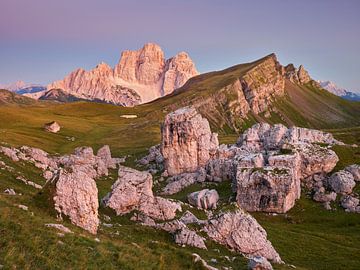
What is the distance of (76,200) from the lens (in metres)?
33.8

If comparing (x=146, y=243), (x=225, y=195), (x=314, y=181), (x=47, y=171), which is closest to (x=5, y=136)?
(x=47, y=171)

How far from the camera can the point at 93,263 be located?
73.6 ft

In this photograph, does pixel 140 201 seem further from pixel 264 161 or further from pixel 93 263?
pixel 264 161

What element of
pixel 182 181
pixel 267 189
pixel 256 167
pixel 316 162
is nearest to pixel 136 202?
pixel 267 189

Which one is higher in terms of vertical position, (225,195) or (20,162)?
(20,162)

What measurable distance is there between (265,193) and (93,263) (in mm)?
60210

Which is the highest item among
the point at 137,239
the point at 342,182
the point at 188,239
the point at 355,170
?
the point at 355,170

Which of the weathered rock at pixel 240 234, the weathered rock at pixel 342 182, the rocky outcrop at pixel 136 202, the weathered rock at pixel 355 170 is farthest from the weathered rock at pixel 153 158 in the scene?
the weathered rock at pixel 240 234

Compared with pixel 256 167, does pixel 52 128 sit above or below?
above

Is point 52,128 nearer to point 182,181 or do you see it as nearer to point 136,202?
point 182,181

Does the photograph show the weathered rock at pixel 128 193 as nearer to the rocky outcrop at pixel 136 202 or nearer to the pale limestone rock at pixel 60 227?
the rocky outcrop at pixel 136 202

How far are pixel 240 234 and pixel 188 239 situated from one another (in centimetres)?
798

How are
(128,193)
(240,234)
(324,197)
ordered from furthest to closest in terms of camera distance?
(324,197), (128,193), (240,234)

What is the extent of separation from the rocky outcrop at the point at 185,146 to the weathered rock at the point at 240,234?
66.5 m
